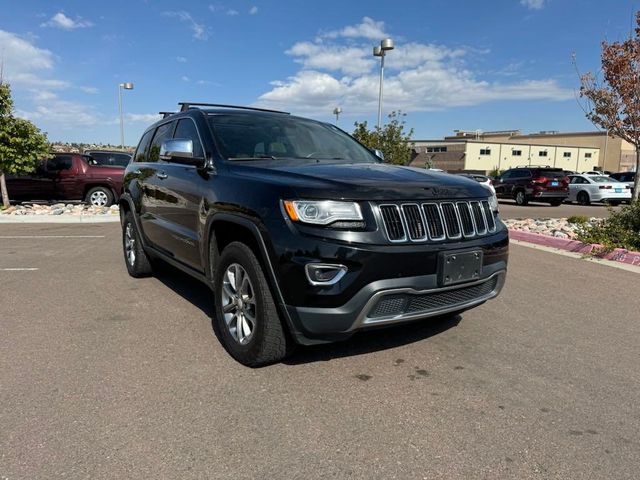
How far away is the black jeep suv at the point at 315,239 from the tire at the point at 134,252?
169 centimetres

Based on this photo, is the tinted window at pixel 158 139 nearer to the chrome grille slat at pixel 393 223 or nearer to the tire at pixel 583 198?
the chrome grille slat at pixel 393 223

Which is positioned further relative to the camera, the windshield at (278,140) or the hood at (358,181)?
the windshield at (278,140)

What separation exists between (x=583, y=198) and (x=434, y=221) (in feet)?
71.9

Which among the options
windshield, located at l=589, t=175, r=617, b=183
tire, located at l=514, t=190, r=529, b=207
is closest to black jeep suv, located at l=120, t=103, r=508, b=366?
tire, located at l=514, t=190, r=529, b=207

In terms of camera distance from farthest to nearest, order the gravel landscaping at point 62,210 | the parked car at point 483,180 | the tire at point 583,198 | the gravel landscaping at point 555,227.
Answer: the tire at point 583,198 → the gravel landscaping at point 62,210 → the gravel landscaping at point 555,227 → the parked car at point 483,180

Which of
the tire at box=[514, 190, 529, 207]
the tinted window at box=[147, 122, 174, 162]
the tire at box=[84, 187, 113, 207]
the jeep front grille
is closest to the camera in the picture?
the jeep front grille

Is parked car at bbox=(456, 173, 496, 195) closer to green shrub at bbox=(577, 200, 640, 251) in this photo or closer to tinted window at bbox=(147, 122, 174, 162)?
green shrub at bbox=(577, 200, 640, 251)

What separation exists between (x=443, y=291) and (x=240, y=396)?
141 cm

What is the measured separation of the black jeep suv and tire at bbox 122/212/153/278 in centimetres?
169

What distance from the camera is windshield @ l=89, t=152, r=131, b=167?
1505cm

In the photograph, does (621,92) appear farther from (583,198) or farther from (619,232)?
(583,198)

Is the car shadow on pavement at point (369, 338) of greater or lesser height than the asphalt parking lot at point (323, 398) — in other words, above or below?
above

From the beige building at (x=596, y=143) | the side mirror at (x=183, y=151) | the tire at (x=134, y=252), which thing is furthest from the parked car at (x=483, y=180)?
the beige building at (x=596, y=143)

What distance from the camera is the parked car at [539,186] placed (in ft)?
65.1
